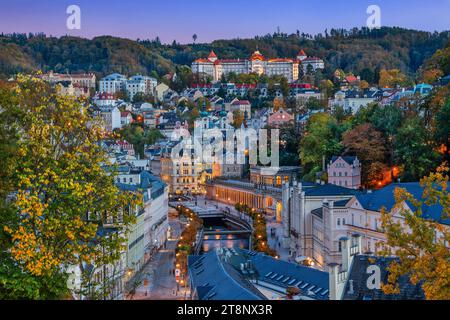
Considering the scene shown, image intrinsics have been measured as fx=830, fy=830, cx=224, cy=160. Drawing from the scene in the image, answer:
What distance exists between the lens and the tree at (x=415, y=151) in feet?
142

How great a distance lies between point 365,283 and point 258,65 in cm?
12508

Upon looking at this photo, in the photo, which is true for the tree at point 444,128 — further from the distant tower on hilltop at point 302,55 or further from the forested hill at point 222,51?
the distant tower on hilltop at point 302,55

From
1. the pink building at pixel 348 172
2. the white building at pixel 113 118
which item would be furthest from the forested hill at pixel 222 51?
the pink building at pixel 348 172

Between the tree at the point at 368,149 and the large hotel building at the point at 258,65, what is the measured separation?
292 ft

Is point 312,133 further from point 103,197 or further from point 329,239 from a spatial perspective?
point 103,197

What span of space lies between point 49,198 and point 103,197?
33.4 inches

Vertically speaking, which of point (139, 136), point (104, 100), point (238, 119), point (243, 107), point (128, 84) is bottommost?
point (139, 136)

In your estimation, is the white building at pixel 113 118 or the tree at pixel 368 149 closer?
the tree at pixel 368 149

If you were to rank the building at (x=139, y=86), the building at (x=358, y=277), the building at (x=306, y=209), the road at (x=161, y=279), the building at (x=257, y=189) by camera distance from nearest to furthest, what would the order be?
the building at (x=358, y=277), the road at (x=161, y=279), the building at (x=306, y=209), the building at (x=257, y=189), the building at (x=139, y=86)

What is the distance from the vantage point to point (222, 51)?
171 metres

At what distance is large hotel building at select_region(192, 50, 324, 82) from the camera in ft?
468

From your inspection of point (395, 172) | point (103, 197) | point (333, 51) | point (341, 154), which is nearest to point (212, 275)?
point (103, 197)

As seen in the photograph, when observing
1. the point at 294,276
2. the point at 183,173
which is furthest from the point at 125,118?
the point at 294,276

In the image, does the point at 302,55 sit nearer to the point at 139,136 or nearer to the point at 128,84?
the point at 128,84
